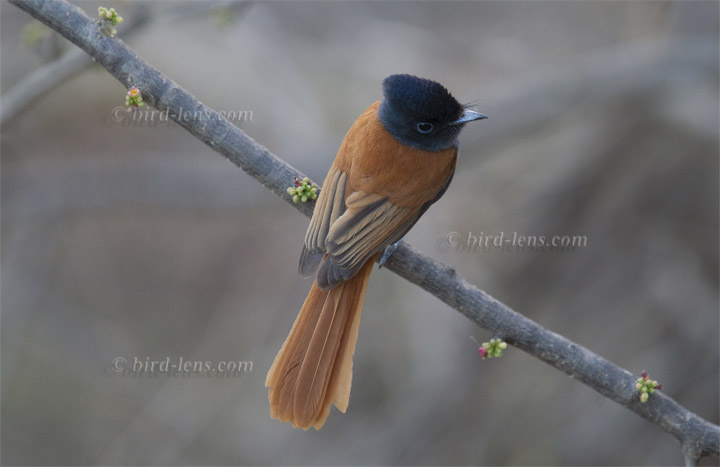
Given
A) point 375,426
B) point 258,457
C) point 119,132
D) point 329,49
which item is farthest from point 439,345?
point 119,132

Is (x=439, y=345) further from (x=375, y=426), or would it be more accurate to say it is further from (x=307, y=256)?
(x=307, y=256)

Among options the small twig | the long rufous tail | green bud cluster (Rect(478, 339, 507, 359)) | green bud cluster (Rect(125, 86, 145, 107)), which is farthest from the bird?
the small twig

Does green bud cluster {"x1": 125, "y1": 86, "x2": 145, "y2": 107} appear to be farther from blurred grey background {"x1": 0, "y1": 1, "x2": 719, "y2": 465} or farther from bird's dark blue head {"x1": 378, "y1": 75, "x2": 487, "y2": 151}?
blurred grey background {"x1": 0, "y1": 1, "x2": 719, "y2": 465}

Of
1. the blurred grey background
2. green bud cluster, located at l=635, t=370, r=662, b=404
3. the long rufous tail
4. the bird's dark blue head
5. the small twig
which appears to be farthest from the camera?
the blurred grey background

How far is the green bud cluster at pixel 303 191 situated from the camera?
10.3ft

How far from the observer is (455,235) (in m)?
5.85

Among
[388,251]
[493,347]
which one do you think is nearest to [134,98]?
[388,251]

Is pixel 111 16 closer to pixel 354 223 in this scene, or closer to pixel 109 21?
pixel 109 21

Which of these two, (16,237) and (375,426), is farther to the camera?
(16,237)

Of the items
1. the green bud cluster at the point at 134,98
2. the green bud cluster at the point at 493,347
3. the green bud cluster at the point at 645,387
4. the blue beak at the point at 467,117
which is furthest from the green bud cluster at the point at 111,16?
the green bud cluster at the point at 645,387

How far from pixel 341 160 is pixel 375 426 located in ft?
9.48

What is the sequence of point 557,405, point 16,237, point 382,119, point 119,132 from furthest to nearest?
point 119,132 → point 16,237 → point 557,405 → point 382,119

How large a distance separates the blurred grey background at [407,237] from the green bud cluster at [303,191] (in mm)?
1816

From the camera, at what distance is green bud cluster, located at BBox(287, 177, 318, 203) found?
10.3ft
